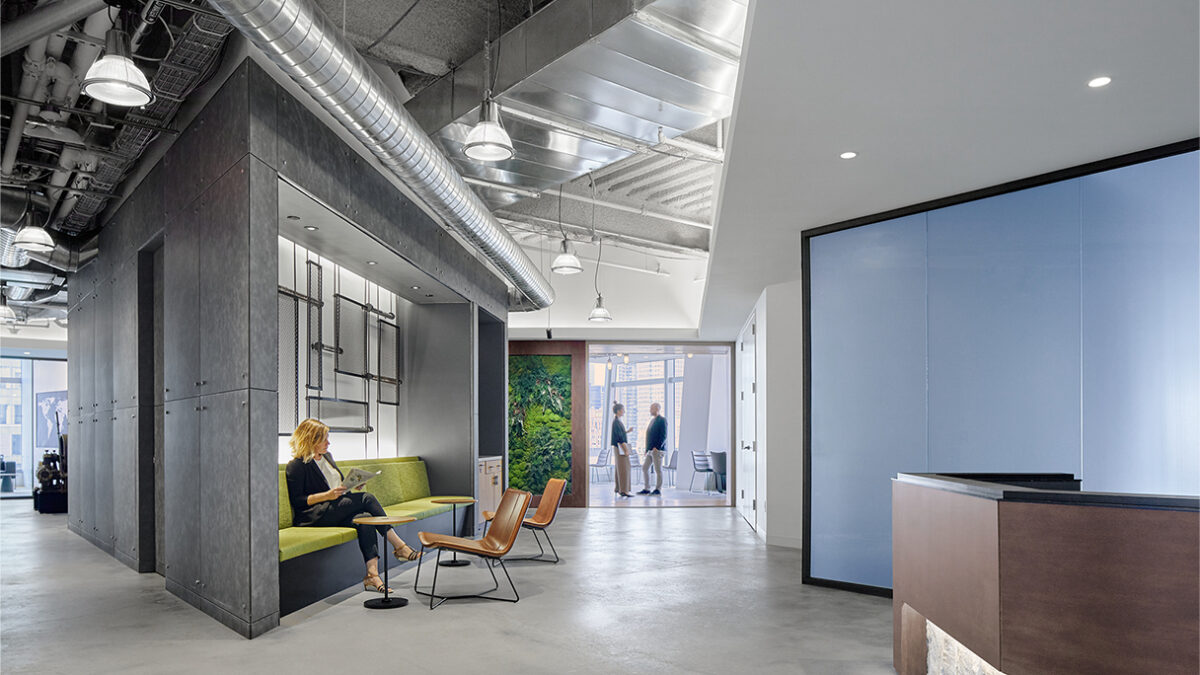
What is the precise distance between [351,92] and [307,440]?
10.2ft

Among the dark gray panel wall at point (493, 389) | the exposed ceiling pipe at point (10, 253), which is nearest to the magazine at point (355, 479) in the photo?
the dark gray panel wall at point (493, 389)

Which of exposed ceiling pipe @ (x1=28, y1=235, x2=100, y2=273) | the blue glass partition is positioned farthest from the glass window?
the blue glass partition

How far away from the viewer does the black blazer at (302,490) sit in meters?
6.61

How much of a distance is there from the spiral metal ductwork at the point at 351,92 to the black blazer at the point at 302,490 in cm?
234

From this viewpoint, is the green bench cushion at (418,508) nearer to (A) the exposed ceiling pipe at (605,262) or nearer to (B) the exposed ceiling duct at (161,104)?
(B) the exposed ceiling duct at (161,104)

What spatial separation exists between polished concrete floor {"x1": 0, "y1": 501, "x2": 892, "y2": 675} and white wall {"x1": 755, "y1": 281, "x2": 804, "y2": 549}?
1.60 m

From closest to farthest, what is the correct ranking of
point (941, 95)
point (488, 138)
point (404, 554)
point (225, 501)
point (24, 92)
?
1. point (941, 95)
2. point (488, 138)
3. point (225, 501)
4. point (24, 92)
5. point (404, 554)

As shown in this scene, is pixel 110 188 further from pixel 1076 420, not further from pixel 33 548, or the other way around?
pixel 1076 420

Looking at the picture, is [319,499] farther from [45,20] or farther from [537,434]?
[537,434]

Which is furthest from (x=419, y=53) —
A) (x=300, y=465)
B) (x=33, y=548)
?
(x=33, y=548)

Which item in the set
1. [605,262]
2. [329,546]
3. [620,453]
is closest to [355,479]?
[329,546]

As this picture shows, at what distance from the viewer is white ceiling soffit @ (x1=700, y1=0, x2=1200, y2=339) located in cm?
360

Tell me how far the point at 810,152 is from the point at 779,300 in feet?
15.3

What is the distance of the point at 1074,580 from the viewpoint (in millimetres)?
2852
